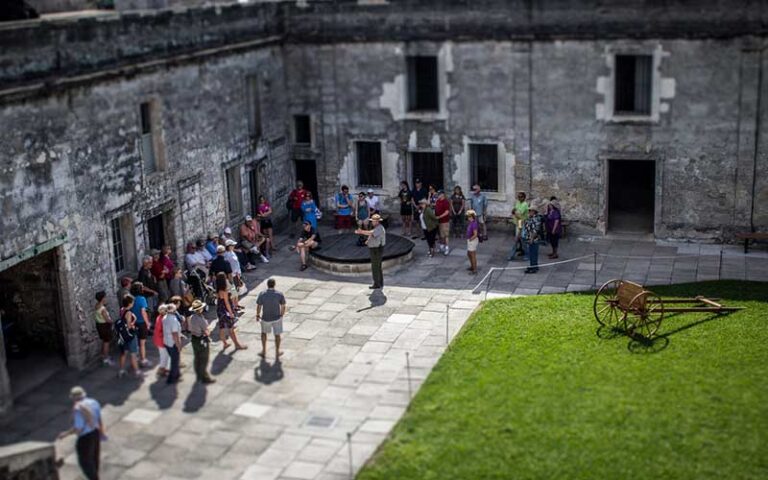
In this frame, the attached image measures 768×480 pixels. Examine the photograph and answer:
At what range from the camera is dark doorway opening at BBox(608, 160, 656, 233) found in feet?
86.6

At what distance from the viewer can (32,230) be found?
57.4ft

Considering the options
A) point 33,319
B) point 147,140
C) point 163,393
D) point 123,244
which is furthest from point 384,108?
point 163,393

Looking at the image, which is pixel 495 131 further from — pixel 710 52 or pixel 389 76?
pixel 710 52

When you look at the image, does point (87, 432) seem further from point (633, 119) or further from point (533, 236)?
point (633, 119)

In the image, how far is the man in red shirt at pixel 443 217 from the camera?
24.6m

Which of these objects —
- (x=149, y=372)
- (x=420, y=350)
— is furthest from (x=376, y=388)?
(x=149, y=372)

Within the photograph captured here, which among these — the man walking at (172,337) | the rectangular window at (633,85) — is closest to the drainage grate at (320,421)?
the man walking at (172,337)

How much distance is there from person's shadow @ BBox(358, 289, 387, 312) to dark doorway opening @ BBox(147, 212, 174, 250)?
4.49 meters

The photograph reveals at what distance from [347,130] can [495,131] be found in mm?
4045

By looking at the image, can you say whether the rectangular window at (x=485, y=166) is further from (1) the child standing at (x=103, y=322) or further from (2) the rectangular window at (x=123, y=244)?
(1) the child standing at (x=103, y=322)

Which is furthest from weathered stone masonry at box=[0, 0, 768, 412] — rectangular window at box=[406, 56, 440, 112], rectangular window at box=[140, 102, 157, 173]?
rectangular window at box=[406, 56, 440, 112]

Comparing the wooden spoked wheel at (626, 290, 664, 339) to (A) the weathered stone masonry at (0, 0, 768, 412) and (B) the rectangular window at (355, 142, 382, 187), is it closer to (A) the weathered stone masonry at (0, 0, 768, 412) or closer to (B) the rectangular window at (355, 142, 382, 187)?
(A) the weathered stone masonry at (0, 0, 768, 412)

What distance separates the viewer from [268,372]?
59.3 ft

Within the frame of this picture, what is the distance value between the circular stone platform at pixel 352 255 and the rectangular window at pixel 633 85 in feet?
20.5
